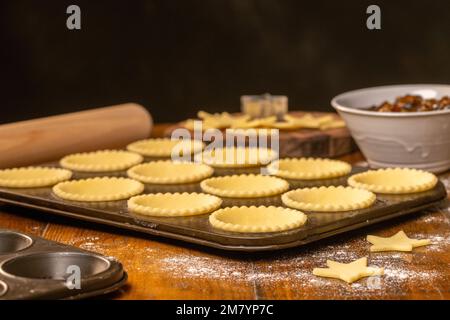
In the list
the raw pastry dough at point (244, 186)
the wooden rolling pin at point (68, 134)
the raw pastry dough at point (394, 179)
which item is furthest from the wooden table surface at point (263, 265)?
the wooden rolling pin at point (68, 134)

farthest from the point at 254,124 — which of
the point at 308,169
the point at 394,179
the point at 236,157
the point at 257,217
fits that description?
the point at 257,217

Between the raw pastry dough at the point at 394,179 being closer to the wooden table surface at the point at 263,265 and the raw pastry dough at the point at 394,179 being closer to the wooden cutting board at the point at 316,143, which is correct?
the wooden table surface at the point at 263,265

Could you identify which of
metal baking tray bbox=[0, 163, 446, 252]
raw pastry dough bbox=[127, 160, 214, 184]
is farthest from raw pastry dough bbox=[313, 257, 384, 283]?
raw pastry dough bbox=[127, 160, 214, 184]

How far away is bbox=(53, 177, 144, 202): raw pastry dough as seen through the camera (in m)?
2.26

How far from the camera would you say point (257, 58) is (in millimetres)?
4750

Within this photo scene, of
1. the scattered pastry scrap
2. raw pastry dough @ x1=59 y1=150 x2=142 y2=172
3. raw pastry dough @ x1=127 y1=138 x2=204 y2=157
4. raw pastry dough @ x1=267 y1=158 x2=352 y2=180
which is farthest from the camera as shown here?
the scattered pastry scrap

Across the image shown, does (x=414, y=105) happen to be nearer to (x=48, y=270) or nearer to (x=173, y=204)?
(x=173, y=204)

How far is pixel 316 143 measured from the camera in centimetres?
301

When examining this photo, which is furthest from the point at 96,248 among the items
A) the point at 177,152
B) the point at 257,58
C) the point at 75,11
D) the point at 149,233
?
the point at 257,58

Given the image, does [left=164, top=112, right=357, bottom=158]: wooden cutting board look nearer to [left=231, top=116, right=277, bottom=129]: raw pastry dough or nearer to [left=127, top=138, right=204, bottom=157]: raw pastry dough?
[left=231, top=116, right=277, bottom=129]: raw pastry dough

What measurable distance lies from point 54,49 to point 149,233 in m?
2.68

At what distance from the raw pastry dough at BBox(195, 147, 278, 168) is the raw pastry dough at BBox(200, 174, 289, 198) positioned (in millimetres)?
170

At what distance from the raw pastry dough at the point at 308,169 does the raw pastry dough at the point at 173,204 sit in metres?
0.34
